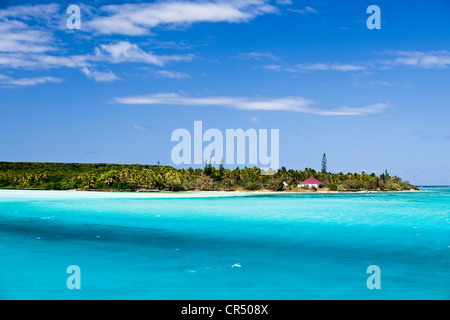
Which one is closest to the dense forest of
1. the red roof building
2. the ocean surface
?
the red roof building

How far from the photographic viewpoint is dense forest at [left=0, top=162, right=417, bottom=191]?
140 meters

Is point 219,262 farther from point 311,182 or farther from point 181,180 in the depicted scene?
point 311,182

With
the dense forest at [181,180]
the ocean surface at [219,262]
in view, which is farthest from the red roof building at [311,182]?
A: the ocean surface at [219,262]

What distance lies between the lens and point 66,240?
993 inches

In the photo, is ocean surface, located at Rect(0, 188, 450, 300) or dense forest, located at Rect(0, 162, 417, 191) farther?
dense forest, located at Rect(0, 162, 417, 191)

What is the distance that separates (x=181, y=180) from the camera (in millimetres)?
147125

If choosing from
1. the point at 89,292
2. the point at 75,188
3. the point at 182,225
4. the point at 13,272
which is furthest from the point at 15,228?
the point at 75,188

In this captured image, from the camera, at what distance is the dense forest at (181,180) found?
5527 inches

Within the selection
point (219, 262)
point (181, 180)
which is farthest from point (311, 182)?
point (219, 262)

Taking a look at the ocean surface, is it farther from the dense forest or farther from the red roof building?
the red roof building

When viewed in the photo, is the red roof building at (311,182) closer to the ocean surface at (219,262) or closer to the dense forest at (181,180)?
the dense forest at (181,180)

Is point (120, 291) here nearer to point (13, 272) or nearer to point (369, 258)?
point (13, 272)
